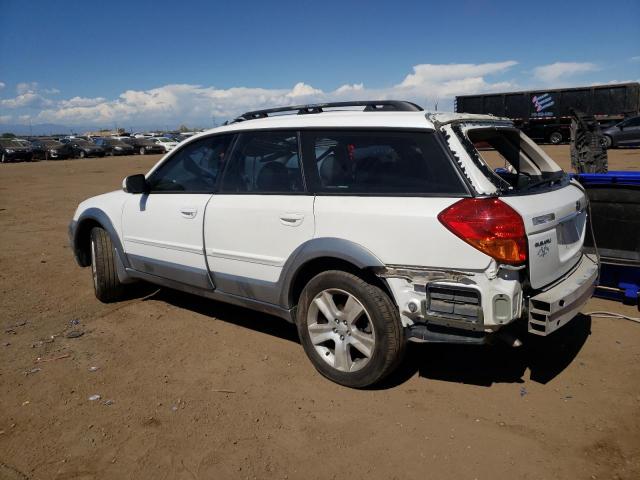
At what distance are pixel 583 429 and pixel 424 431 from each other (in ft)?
2.97

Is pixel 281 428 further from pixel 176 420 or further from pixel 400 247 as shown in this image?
pixel 400 247

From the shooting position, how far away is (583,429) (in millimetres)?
2910

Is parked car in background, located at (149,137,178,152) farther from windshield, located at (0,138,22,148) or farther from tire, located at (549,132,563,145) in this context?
tire, located at (549,132,563,145)

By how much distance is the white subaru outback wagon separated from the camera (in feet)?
9.30

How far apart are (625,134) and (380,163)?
22252mm

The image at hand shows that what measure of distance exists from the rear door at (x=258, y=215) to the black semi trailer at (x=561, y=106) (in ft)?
92.8

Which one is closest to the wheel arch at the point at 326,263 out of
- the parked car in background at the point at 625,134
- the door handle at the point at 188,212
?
the door handle at the point at 188,212

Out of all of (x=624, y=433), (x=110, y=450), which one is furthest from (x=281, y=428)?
(x=624, y=433)

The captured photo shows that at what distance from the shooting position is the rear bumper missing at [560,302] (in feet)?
9.39

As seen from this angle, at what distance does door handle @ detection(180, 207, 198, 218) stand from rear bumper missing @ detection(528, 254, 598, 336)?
2535 millimetres

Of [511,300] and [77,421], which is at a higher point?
[511,300]

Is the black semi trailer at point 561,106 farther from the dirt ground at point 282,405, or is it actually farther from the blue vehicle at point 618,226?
the dirt ground at point 282,405

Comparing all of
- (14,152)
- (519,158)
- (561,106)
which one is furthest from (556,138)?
(14,152)

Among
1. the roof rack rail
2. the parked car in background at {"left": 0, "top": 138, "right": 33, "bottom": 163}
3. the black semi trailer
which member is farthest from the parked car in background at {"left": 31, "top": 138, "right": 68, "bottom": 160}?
the roof rack rail
